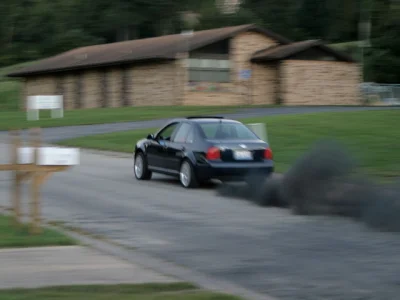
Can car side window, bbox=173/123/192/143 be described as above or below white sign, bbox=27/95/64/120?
above

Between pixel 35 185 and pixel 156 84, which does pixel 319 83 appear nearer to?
pixel 156 84

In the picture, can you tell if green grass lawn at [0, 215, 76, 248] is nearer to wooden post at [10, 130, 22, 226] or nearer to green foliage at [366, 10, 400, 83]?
wooden post at [10, 130, 22, 226]

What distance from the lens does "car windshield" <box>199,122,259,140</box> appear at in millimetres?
18578

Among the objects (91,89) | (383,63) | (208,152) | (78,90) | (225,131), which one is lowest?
(78,90)

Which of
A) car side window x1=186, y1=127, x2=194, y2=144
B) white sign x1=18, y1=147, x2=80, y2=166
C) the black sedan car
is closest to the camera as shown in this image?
white sign x1=18, y1=147, x2=80, y2=166

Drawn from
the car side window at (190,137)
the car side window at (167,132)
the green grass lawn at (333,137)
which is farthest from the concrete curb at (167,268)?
the green grass lawn at (333,137)

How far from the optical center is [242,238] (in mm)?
11727

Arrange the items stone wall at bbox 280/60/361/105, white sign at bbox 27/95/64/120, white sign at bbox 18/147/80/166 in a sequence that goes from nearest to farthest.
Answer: white sign at bbox 18/147/80/166 → white sign at bbox 27/95/64/120 → stone wall at bbox 280/60/361/105

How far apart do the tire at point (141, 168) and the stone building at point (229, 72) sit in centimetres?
2902

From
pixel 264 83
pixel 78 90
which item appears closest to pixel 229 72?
pixel 264 83

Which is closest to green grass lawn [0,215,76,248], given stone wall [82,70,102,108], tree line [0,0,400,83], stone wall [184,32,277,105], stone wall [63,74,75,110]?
stone wall [184,32,277,105]

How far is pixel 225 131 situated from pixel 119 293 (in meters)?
10.8

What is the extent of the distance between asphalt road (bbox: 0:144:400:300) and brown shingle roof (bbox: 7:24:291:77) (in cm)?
3232

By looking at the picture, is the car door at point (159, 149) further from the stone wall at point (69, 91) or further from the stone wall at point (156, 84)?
the stone wall at point (69, 91)
